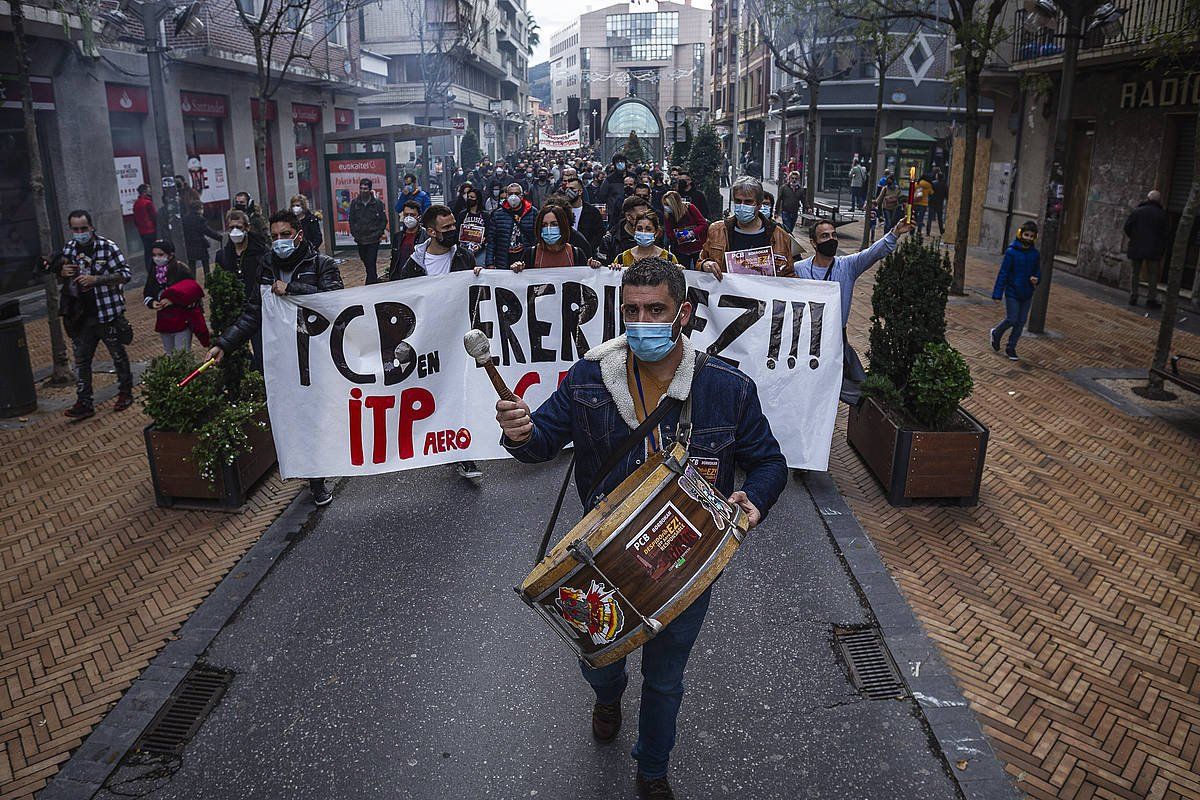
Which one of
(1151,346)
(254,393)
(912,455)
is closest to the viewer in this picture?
(912,455)

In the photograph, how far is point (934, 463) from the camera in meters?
6.97

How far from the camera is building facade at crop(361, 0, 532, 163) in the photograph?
4834cm

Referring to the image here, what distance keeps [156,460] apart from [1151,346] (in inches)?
468

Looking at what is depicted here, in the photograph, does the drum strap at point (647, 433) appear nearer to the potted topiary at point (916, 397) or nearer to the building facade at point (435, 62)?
the potted topiary at point (916, 397)

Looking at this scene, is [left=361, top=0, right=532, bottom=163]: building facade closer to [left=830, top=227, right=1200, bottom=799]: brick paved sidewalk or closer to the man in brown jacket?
the man in brown jacket

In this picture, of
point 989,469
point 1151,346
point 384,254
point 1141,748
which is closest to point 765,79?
point 384,254

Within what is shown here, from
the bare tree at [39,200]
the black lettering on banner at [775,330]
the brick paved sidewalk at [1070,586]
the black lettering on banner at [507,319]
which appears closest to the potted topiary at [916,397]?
the brick paved sidewalk at [1070,586]

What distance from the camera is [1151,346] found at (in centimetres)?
1268

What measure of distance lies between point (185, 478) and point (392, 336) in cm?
183

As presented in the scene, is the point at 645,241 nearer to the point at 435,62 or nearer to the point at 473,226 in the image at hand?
the point at 473,226

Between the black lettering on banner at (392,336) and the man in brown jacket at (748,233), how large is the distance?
2674 mm

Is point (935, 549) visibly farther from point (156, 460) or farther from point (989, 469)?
point (156, 460)

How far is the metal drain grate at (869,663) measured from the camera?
4.75 metres

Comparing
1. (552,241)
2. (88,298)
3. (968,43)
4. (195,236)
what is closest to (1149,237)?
(968,43)
